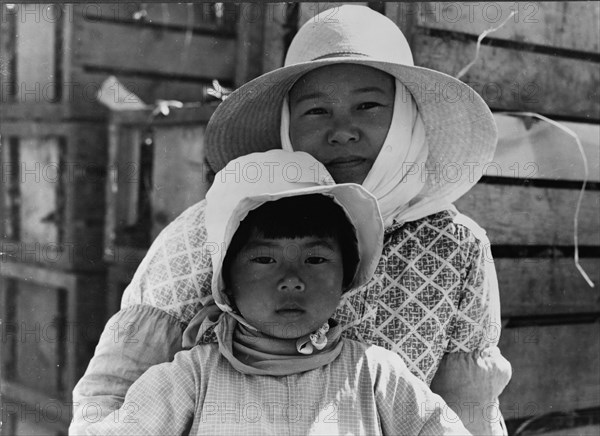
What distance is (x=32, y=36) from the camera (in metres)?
2.60

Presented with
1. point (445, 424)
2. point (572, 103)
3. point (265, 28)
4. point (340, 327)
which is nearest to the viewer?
point (445, 424)

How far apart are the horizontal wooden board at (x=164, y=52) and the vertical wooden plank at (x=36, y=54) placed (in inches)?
7.3

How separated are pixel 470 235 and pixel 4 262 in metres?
1.82

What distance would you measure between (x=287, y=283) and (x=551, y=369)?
1.58 meters

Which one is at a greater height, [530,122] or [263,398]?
[530,122]

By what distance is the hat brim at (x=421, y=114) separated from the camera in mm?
1725

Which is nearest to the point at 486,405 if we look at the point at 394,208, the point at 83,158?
the point at 394,208

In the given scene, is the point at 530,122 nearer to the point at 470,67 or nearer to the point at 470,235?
the point at 470,67

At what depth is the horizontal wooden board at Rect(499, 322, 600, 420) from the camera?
8.14ft

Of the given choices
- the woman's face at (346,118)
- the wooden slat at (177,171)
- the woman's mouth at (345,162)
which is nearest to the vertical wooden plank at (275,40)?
the wooden slat at (177,171)

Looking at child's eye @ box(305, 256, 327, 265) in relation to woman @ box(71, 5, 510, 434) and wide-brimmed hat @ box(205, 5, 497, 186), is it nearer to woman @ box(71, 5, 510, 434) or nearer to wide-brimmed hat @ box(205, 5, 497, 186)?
woman @ box(71, 5, 510, 434)

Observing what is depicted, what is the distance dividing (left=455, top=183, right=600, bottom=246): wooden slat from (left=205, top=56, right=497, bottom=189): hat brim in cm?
54

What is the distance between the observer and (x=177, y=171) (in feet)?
7.96

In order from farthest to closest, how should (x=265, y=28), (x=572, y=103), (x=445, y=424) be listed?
(x=572, y=103) → (x=265, y=28) → (x=445, y=424)
